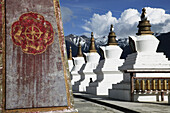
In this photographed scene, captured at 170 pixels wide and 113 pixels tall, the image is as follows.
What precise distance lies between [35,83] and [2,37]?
1178 mm

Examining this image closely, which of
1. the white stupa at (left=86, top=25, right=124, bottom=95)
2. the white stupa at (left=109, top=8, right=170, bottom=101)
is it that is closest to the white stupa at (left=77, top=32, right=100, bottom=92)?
the white stupa at (left=86, top=25, right=124, bottom=95)

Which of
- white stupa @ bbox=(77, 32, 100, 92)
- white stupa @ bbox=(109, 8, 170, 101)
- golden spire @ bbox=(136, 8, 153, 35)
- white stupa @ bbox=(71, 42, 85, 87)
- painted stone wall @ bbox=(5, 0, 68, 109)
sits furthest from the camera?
white stupa @ bbox=(71, 42, 85, 87)

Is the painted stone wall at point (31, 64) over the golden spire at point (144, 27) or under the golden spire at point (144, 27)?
under

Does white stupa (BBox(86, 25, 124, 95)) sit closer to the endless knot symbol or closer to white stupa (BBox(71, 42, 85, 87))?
white stupa (BBox(71, 42, 85, 87))

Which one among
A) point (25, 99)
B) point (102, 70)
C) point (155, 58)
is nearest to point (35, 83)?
point (25, 99)

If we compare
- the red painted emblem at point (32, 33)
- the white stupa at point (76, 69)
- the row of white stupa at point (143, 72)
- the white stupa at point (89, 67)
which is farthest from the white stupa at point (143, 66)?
the white stupa at point (76, 69)

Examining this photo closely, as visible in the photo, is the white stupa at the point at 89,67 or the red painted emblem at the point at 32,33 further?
the white stupa at the point at 89,67

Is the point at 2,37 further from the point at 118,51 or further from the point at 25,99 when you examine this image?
the point at 118,51

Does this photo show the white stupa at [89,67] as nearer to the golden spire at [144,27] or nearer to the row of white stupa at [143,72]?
the row of white stupa at [143,72]

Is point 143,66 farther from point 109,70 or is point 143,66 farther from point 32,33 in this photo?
point 32,33

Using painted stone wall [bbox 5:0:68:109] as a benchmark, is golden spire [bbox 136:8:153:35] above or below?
above

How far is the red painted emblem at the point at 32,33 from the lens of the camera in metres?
5.43

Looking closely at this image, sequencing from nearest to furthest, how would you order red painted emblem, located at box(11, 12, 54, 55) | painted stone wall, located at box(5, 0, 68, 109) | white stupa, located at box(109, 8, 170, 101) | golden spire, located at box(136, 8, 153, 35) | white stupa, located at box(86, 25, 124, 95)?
painted stone wall, located at box(5, 0, 68, 109), red painted emblem, located at box(11, 12, 54, 55), white stupa, located at box(109, 8, 170, 101), golden spire, located at box(136, 8, 153, 35), white stupa, located at box(86, 25, 124, 95)

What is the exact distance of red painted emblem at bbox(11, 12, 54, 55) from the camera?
5426 mm
